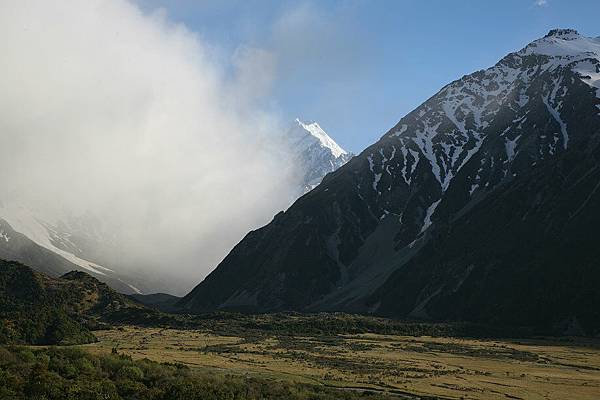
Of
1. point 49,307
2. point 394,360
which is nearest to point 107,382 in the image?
point 394,360

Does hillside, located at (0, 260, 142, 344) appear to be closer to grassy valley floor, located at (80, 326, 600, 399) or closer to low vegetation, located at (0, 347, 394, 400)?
grassy valley floor, located at (80, 326, 600, 399)

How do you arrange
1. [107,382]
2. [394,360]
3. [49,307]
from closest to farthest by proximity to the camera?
[107,382] < [394,360] < [49,307]

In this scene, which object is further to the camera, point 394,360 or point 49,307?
point 49,307

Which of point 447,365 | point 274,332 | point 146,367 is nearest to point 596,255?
point 274,332

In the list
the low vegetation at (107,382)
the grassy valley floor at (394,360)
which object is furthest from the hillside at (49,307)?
the low vegetation at (107,382)

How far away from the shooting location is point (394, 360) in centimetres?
10431

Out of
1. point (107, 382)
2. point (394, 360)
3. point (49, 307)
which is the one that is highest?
point (49, 307)

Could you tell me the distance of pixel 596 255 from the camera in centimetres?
19500

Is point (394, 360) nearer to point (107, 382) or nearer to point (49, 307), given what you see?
point (107, 382)

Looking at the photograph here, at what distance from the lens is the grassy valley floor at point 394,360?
72.9m

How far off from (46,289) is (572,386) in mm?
135369

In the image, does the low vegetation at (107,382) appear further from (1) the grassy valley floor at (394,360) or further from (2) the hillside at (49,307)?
(2) the hillside at (49,307)

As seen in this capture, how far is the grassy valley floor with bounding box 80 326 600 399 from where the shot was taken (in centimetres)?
7294

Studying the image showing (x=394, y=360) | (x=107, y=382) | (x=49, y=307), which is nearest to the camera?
(x=107, y=382)
